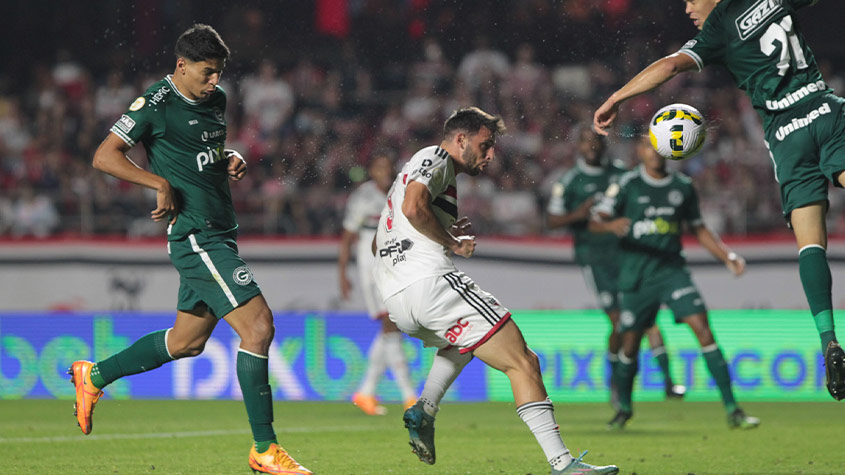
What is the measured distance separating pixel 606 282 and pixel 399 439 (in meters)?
3.56

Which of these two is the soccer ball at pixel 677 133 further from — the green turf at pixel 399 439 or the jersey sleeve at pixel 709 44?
the green turf at pixel 399 439

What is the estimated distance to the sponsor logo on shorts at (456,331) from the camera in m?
5.75

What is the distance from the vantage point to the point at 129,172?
6059mm

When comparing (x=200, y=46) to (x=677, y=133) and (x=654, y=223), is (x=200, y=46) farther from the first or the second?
(x=654, y=223)

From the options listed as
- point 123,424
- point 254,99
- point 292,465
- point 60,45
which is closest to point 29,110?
point 60,45

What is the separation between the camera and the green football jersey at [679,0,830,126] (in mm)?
5973

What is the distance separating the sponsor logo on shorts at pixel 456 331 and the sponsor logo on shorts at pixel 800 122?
1907mm

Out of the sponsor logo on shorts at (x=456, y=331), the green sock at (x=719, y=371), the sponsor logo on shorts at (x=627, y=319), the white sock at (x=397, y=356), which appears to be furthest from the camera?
the white sock at (x=397, y=356)

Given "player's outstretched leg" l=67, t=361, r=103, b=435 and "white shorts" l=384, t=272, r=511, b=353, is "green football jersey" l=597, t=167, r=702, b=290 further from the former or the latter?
"player's outstretched leg" l=67, t=361, r=103, b=435

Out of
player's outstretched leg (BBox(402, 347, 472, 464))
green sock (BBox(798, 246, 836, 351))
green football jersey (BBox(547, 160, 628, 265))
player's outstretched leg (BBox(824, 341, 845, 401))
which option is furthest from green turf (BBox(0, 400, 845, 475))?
green football jersey (BBox(547, 160, 628, 265))

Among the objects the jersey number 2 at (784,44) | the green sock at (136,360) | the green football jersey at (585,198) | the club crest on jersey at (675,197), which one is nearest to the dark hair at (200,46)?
the green sock at (136,360)

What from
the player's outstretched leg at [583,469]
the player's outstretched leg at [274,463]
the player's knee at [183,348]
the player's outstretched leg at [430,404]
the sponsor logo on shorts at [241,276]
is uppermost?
the sponsor logo on shorts at [241,276]

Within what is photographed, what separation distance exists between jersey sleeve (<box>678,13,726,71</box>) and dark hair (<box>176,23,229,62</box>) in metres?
2.48

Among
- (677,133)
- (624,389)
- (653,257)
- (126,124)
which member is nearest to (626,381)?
(624,389)
